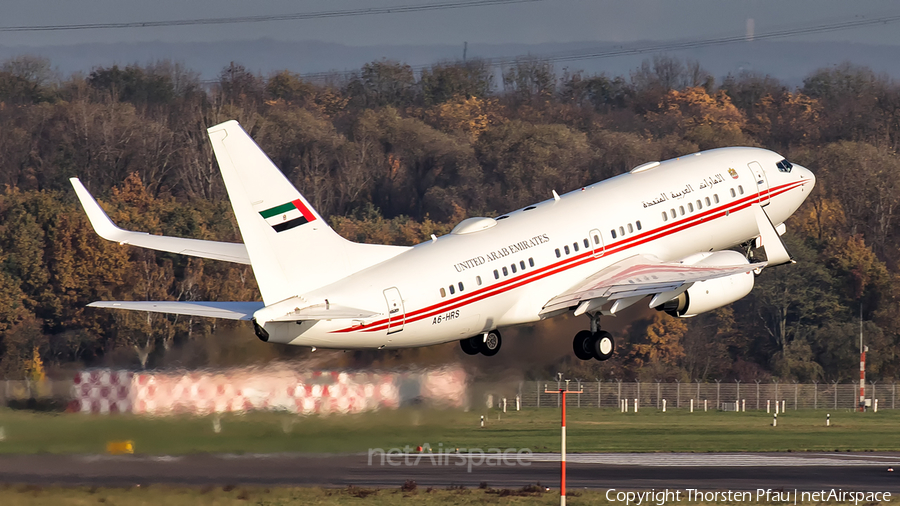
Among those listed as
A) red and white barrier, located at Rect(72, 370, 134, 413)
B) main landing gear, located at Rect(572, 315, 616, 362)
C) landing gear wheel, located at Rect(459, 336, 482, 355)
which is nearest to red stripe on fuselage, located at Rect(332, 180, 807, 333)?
main landing gear, located at Rect(572, 315, 616, 362)

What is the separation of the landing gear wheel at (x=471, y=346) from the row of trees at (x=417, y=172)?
2.47 metres

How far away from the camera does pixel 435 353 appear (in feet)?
149

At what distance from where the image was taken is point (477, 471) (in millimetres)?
51062

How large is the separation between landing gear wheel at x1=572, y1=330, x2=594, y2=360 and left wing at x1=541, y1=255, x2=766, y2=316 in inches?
39.6

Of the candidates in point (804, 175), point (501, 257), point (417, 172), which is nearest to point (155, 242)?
point (501, 257)

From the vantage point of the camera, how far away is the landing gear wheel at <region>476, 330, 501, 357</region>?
46.5 metres

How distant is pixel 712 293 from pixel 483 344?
7.65m

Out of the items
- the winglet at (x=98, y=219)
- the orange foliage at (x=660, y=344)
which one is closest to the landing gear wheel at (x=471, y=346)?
the winglet at (x=98, y=219)

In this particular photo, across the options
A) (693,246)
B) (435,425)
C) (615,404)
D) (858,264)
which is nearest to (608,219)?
(693,246)

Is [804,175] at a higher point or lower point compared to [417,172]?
lower

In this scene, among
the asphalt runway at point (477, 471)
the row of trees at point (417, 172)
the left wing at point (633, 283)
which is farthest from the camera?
the row of trees at point (417, 172)

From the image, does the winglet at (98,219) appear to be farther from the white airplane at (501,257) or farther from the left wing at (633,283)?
the left wing at (633,283)

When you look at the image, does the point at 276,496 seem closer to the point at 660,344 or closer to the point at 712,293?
the point at 712,293

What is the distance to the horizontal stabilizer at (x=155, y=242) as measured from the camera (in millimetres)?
44500
